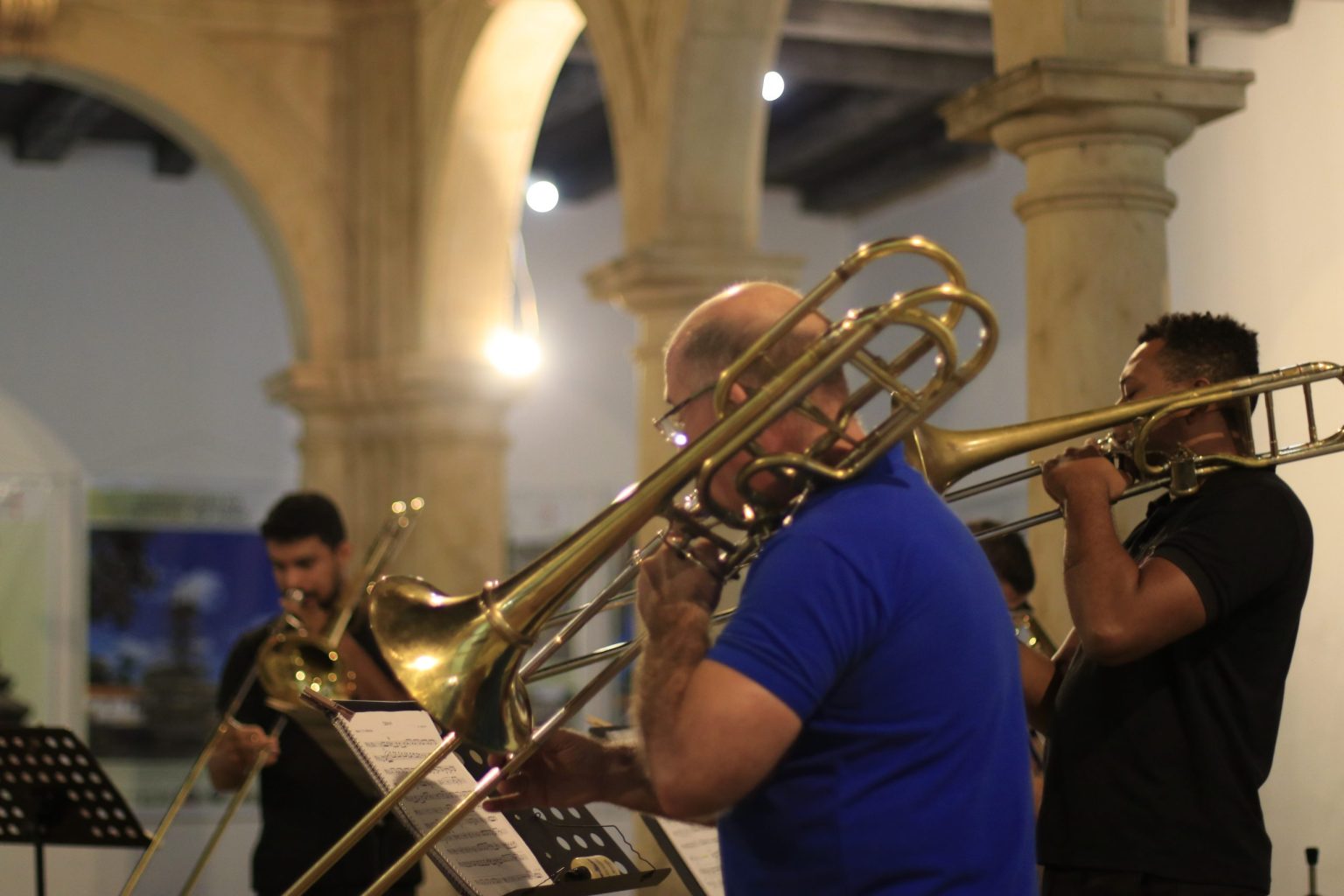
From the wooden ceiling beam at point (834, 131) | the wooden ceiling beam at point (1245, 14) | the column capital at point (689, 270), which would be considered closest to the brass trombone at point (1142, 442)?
the column capital at point (689, 270)

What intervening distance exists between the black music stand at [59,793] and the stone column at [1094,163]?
2.44 metres

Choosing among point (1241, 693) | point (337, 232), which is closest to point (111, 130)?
point (337, 232)

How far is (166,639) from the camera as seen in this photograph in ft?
37.0

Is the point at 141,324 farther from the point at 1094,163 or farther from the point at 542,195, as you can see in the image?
the point at 1094,163

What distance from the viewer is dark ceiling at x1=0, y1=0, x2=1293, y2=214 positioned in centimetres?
948

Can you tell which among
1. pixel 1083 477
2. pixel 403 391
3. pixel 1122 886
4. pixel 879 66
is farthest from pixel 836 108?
pixel 1122 886

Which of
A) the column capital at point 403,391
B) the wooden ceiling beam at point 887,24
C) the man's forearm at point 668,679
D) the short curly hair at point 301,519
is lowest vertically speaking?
the man's forearm at point 668,679

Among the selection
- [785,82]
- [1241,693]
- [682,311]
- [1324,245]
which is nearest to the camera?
[1241,693]

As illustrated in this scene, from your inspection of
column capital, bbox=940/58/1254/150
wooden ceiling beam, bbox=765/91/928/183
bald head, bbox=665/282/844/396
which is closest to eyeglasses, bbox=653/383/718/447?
bald head, bbox=665/282/844/396

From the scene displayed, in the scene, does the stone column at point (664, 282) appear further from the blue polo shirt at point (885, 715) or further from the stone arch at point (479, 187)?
the blue polo shirt at point (885, 715)

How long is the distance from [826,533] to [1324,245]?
6.37m

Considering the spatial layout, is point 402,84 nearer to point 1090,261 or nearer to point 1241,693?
point 1090,261

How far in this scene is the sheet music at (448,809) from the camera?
311cm

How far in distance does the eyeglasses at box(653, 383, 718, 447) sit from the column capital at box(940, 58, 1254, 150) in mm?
2076
